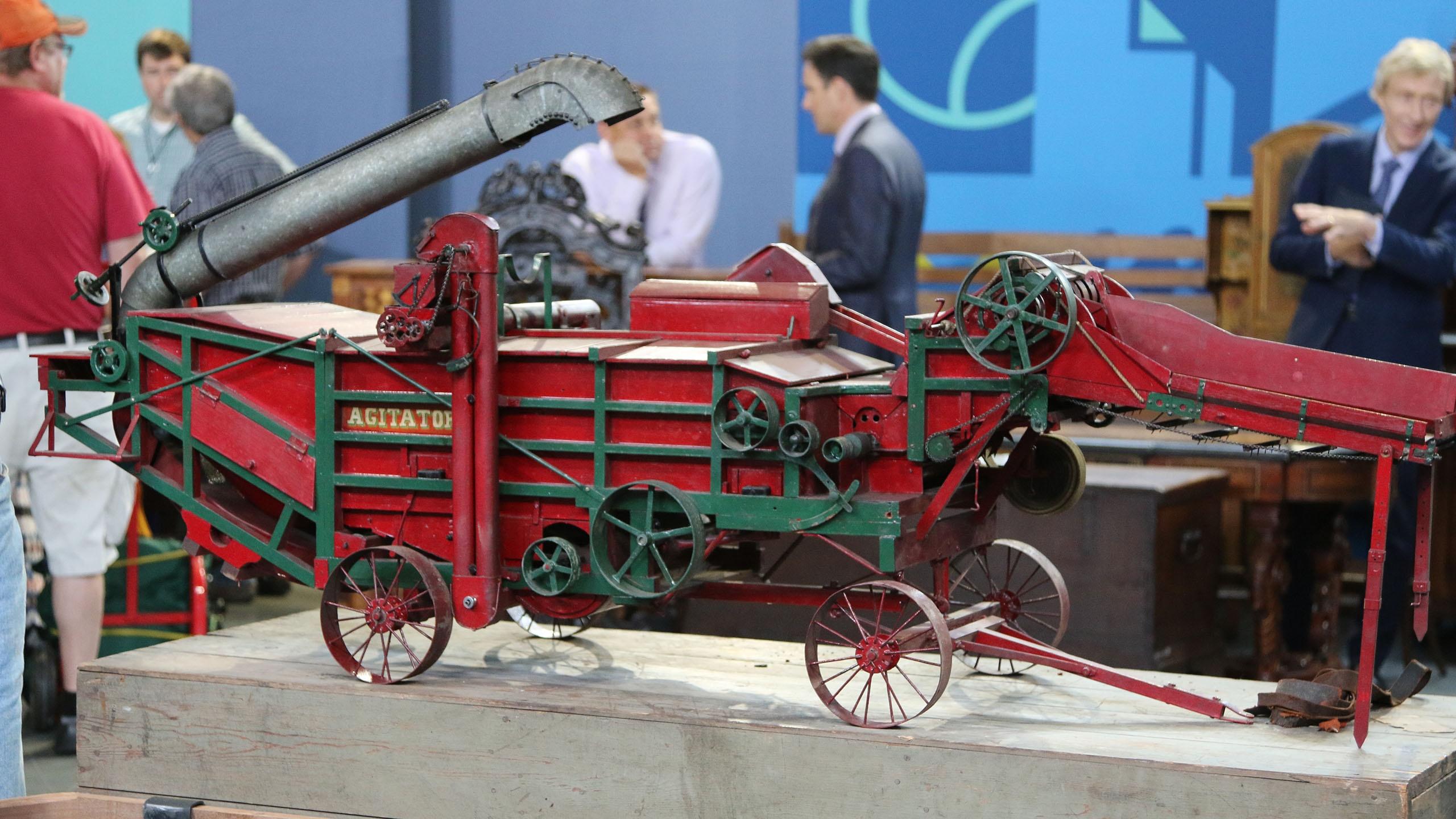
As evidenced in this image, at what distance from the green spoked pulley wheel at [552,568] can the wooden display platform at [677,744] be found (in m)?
0.28

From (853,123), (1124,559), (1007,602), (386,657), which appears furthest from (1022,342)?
(853,123)

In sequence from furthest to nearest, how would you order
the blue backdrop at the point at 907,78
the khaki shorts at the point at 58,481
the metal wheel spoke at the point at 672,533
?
1. the blue backdrop at the point at 907,78
2. the khaki shorts at the point at 58,481
3. the metal wheel spoke at the point at 672,533

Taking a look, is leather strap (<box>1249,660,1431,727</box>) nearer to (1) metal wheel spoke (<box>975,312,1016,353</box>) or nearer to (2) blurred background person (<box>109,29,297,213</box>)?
(1) metal wheel spoke (<box>975,312,1016,353</box>)

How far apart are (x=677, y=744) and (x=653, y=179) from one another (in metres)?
6.14

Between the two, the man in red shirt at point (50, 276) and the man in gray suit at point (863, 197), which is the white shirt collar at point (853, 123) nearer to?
the man in gray suit at point (863, 197)

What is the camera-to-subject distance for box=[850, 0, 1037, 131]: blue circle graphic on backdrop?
31.9 feet

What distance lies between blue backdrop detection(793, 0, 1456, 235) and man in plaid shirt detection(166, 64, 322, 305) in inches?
128

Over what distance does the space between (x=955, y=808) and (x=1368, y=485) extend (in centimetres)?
Answer: 370

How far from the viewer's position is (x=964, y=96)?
9.83m

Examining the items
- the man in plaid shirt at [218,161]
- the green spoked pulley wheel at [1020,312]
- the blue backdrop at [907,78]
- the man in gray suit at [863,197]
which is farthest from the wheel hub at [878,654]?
the blue backdrop at [907,78]

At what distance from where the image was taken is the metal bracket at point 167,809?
4.34 metres

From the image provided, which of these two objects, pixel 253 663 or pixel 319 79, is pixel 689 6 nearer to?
pixel 319 79

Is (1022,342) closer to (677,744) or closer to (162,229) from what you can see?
(677,744)

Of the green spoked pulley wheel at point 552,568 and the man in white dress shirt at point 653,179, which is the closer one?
the green spoked pulley wheel at point 552,568
